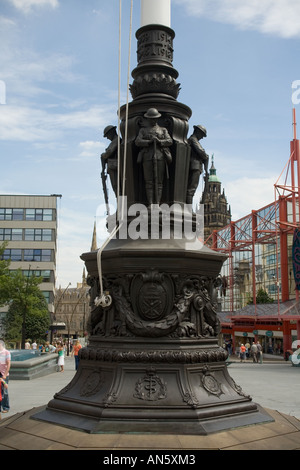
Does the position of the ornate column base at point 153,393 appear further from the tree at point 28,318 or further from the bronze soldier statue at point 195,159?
the tree at point 28,318

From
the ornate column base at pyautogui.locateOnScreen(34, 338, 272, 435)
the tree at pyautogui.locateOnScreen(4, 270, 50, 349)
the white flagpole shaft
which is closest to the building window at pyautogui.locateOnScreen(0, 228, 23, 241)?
the tree at pyautogui.locateOnScreen(4, 270, 50, 349)

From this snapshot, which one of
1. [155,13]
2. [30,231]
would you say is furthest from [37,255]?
[155,13]

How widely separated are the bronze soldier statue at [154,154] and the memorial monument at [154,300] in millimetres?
12

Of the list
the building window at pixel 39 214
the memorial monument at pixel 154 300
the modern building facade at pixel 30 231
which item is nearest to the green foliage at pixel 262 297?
the modern building facade at pixel 30 231

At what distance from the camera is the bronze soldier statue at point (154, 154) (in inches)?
211

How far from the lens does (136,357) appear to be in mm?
4715

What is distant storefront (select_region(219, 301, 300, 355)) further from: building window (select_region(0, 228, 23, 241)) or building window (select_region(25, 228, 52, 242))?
building window (select_region(0, 228, 23, 241))

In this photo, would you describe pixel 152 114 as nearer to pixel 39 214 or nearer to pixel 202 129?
pixel 202 129

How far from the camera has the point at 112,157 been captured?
19.1 feet

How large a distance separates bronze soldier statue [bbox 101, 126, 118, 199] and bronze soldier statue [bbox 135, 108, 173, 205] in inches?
15.4

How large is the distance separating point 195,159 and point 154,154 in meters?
0.68

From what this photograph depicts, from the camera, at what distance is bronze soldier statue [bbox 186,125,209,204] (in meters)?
5.73
